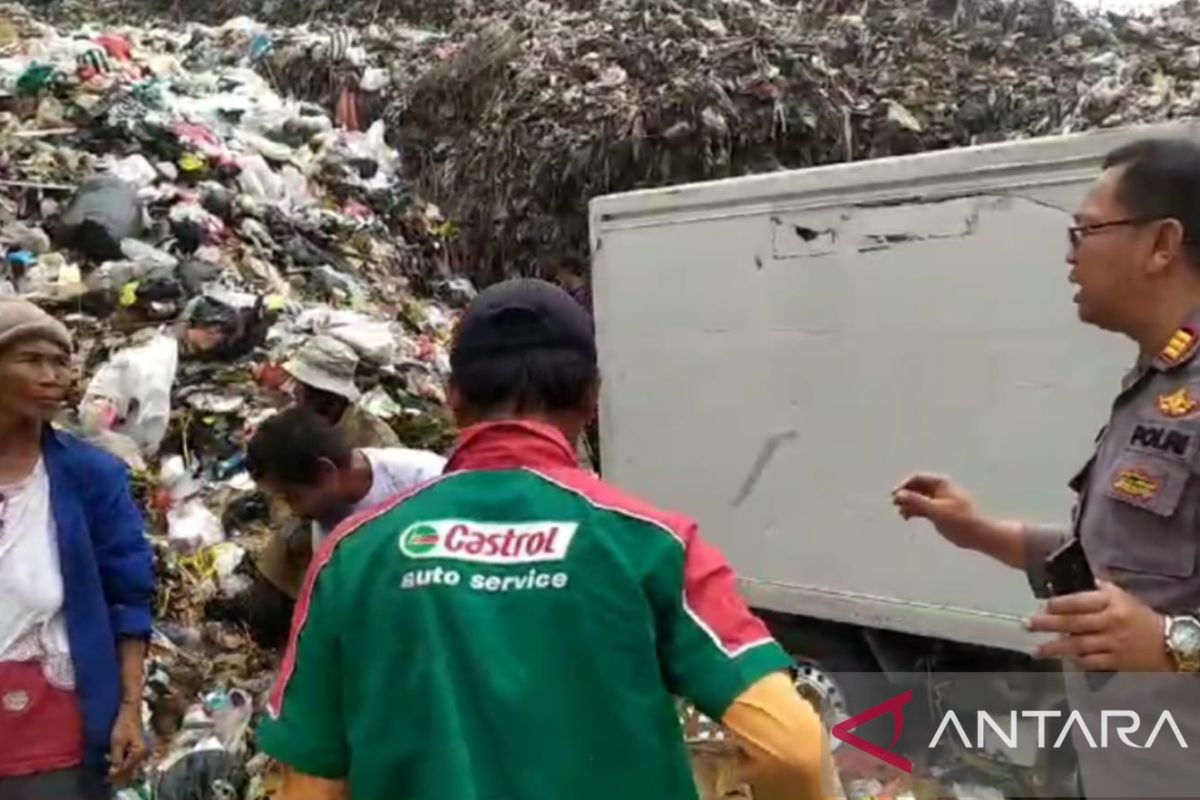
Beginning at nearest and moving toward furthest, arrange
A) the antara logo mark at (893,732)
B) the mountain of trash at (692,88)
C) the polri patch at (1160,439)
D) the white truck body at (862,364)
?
the polri patch at (1160,439) < the white truck body at (862,364) < the antara logo mark at (893,732) < the mountain of trash at (692,88)

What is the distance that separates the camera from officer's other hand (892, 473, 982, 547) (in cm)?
216

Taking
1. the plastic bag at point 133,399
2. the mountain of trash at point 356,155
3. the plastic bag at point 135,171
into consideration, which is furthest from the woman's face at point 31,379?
the plastic bag at point 135,171

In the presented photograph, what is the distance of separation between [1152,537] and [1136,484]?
0.07m

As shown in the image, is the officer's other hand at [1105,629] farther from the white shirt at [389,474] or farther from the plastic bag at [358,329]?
the plastic bag at [358,329]

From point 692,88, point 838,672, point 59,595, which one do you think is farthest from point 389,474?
point 692,88

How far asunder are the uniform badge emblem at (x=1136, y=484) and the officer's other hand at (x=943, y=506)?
0.36 metres

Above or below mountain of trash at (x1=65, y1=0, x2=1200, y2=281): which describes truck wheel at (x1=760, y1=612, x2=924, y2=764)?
below

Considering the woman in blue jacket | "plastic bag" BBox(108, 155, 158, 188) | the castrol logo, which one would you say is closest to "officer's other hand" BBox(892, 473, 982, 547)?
the castrol logo

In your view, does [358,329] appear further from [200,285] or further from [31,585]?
[31,585]

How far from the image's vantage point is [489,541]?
1.69 m

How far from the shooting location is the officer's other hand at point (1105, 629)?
1598mm

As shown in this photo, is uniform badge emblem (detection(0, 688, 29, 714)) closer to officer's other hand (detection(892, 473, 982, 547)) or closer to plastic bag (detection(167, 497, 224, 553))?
officer's other hand (detection(892, 473, 982, 547))

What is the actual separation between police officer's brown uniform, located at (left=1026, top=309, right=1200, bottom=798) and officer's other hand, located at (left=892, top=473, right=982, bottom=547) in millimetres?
265

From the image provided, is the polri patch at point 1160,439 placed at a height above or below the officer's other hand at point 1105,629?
above
